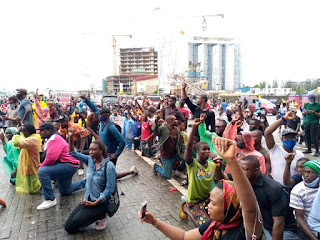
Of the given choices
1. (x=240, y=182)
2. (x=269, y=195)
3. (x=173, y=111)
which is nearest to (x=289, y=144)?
(x=269, y=195)

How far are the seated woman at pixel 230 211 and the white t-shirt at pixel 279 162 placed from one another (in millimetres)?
1895

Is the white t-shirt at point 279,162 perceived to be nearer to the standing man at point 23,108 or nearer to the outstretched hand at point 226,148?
the outstretched hand at point 226,148

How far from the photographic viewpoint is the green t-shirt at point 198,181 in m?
3.89

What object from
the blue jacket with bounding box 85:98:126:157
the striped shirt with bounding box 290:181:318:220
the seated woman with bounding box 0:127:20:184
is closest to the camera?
the striped shirt with bounding box 290:181:318:220

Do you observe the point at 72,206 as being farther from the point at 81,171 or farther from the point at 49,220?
the point at 81,171

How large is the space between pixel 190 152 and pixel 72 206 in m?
2.55

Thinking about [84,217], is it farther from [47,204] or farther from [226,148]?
[226,148]

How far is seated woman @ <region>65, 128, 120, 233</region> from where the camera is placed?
379cm

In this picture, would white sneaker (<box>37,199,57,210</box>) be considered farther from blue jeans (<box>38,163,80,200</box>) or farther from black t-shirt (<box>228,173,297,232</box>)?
black t-shirt (<box>228,173,297,232</box>)

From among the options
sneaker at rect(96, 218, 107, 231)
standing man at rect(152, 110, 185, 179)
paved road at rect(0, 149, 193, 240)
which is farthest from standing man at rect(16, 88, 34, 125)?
sneaker at rect(96, 218, 107, 231)

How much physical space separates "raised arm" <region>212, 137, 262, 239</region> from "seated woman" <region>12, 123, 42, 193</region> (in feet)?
14.3

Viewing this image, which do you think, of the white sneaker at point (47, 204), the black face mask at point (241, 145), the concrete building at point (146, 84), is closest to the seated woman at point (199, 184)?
the black face mask at point (241, 145)

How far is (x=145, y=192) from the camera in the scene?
5453mm

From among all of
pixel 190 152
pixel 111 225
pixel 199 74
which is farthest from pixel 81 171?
pixel 199 74
